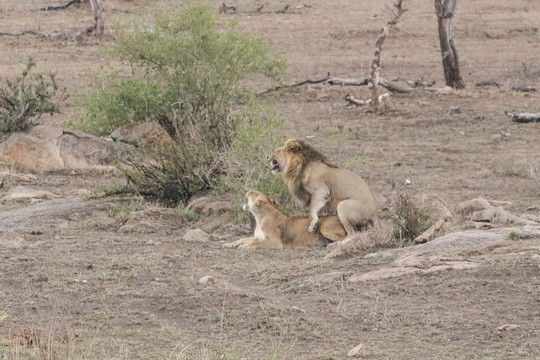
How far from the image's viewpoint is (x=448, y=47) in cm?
2189

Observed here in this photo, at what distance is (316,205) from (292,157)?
0.53 meters

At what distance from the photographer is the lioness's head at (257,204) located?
9898mm

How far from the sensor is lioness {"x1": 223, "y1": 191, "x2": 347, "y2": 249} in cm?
979

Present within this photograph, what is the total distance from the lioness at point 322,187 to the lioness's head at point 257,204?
1.02ft

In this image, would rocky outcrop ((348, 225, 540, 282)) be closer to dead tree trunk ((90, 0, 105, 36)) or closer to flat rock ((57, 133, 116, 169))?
flat rock ((57, 133, 116, 169))

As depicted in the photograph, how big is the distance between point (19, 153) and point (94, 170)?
3.42ft

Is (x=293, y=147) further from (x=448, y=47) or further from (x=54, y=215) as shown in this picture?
(x=448, y=47)

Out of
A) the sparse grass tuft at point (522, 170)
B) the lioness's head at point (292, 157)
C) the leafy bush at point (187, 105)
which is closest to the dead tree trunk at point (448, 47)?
the leafy bush at point (187, 105)

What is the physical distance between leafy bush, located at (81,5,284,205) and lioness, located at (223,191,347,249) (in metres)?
1.67

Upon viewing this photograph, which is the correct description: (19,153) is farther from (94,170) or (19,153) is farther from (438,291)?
(438,291)

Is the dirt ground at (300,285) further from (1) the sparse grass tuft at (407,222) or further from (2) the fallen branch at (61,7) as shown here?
(2) the fallen branch at (61,7)

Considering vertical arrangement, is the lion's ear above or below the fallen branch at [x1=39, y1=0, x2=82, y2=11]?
above

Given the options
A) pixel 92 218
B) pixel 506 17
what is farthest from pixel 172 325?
pixel 506 17

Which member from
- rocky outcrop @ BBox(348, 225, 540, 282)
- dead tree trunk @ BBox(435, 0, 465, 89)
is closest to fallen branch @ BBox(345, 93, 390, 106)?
dead tree trunk @ BBox(435, 0, 465, 89)
